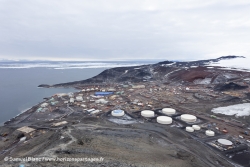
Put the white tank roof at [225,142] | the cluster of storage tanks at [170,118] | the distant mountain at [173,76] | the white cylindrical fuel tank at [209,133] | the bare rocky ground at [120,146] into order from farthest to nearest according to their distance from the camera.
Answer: the distant mountain at [173,76], the cluster of storage tanks at [170,118], the white cylindrical fuel tank at [209,133], the white tank roof at [225,142], the bare rocky ground at [120,146]

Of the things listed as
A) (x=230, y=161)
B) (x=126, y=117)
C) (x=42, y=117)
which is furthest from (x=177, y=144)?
(x=42, y=117)

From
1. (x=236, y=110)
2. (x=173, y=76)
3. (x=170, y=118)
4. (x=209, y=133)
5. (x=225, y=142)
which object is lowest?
(x=225, y=142)

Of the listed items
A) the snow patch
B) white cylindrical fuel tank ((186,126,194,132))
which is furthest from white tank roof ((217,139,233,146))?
the snow patch

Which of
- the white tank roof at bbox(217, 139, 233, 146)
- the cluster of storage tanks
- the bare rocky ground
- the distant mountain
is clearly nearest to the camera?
the bare rocky ground

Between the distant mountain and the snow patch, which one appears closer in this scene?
the snow patch

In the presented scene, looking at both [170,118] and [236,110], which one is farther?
[236,110]

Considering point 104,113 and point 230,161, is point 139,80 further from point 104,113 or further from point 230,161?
point 230,161

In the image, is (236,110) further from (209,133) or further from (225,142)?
(225,142)

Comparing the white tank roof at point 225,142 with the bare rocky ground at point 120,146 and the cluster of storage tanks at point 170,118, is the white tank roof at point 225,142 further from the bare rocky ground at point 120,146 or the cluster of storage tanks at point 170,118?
the bare rocky ground at point 120,146

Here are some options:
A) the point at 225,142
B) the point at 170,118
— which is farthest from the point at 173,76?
the point at 225,142

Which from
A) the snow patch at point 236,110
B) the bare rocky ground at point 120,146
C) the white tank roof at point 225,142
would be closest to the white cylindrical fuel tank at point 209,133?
the white tank roof at point 225,142

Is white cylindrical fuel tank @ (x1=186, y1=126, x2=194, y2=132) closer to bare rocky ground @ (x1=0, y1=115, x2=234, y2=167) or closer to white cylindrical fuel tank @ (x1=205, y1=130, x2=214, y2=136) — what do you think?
bare rocky ground @ (x1=0, y1=115, x2=234, y2=167)
